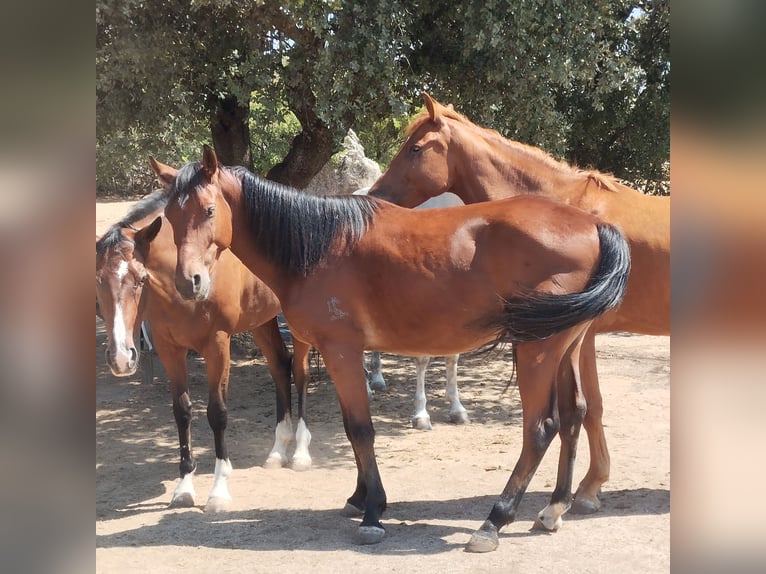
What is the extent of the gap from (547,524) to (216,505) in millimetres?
2264

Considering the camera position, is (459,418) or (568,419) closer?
(568,419)

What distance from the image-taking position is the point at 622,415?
6.96 meters

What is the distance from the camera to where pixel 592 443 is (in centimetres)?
461

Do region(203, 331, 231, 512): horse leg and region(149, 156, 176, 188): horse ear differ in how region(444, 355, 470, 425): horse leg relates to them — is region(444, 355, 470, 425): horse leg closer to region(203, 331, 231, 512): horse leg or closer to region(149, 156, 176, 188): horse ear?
region(203, 331, 231, 512): horse leg

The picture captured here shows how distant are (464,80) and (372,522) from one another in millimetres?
4598

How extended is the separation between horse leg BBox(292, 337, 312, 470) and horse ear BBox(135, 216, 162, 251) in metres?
1.70

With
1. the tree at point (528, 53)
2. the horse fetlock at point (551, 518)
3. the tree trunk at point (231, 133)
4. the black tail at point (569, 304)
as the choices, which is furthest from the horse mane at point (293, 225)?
the tree trunk at point (231, 133)

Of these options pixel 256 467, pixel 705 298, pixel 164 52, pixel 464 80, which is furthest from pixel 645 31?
pixel 705 298

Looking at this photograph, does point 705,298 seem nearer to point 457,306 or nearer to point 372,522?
point 457,306

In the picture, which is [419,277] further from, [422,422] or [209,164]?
[422,422]

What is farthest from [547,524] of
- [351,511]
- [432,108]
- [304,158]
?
[304,158]

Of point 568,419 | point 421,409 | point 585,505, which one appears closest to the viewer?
point 568,419

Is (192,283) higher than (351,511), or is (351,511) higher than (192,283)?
(192,283)

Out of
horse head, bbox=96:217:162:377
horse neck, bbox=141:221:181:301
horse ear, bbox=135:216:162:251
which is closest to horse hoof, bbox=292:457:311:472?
horse neck, bbox=141:221:181:301
